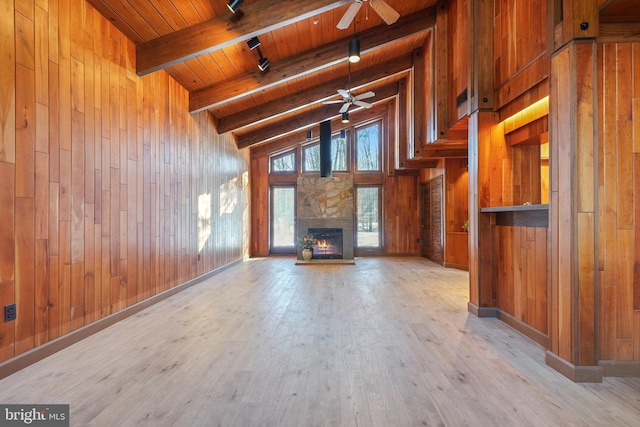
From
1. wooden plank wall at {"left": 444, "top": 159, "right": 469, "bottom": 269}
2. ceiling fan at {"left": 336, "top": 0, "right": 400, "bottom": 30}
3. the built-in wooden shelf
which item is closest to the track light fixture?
ceiling fan at {"left": 336, "top": 0, "right": 400, "bottom": 30}

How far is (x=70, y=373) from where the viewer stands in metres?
2.21

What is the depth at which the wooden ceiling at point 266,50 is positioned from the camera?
355cm

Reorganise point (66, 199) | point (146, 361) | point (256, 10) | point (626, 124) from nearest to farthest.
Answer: point (626, 124) < point (146, 361) < point (66, 199) < point (256, 10)

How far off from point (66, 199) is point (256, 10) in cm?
278

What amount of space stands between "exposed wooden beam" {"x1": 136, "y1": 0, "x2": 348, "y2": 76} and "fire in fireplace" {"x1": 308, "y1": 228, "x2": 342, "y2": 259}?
535 centimetres

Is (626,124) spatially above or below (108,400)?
above

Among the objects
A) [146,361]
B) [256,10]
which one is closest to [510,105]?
[256,10]

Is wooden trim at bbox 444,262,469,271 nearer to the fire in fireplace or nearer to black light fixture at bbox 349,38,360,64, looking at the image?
the fire in fireplace

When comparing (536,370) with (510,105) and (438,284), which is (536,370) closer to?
(510,105)

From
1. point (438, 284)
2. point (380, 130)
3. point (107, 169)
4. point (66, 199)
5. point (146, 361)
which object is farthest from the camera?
point (380, 130)

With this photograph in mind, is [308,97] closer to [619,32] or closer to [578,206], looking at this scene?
[619,32]

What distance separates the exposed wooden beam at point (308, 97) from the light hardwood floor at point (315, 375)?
3.99 m

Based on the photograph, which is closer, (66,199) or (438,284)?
(66,199)

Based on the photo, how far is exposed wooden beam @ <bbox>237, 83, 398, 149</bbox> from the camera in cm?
781
